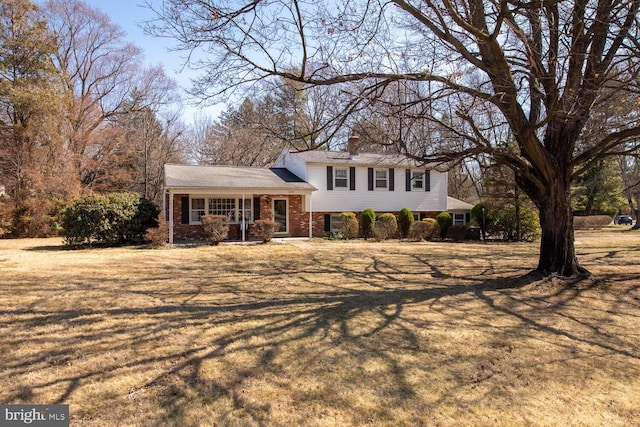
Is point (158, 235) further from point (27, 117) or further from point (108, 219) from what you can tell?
point (27, 117)

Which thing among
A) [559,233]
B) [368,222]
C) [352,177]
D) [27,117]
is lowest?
[559,233]

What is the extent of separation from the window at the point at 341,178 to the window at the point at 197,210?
672cm

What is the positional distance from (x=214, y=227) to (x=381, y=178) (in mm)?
9891

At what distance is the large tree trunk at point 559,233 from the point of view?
8.10m

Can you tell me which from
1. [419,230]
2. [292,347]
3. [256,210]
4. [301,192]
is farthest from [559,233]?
[256,210]

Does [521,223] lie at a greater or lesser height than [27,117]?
lesser

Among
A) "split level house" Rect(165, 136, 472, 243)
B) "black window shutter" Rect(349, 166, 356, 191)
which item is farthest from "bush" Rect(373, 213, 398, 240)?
"black window shutter" Rect(349, 166, 356, 191)

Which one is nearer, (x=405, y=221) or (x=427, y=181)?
(x=405, y=221)

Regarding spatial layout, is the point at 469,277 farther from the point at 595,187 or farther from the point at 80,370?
the point at 595,187

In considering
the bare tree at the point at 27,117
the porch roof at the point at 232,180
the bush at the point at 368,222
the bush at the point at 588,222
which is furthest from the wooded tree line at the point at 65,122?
the bush at the point at 588,222

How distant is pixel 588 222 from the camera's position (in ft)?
109

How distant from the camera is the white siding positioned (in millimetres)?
19812

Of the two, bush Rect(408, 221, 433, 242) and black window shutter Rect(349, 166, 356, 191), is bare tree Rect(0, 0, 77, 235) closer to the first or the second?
black window shutter Rect(349, 166, 356, 191)

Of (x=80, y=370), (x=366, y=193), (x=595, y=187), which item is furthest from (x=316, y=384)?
(x=595, y=187)
